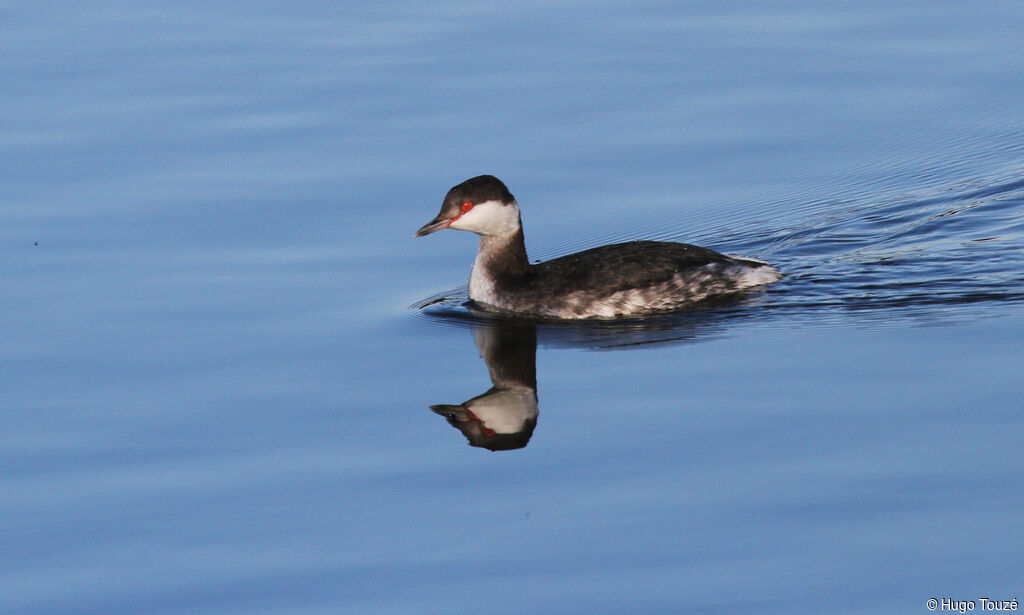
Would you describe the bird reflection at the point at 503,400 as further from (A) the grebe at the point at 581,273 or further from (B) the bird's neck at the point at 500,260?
(B) the bird's neck at the point at 500,260

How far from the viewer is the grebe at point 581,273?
12211 millimetres

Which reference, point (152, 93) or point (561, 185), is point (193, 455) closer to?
point (561, 185)

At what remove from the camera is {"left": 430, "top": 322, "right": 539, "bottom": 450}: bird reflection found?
9531 mm

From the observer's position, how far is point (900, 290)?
12242mm

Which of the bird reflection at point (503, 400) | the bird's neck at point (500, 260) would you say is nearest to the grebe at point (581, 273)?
the bird's neck at point (500, 260)

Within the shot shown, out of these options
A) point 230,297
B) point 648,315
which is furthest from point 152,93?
point 648,315

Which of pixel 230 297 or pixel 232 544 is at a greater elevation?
pixel 230 297

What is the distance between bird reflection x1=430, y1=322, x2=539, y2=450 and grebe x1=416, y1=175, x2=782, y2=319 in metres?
0.48

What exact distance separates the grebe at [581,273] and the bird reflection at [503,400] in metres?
0.48

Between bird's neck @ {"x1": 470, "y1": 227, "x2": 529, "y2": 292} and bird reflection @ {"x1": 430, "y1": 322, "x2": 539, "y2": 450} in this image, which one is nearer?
bird reflection @ {"x1": 430, "y1": 322, "x2": 539, "y2": 450}

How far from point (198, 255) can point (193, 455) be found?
3922mm

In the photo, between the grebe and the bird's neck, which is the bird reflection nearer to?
the grebe

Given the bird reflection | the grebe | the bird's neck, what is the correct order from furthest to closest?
the bird's neck
the grebe
the bird reflection

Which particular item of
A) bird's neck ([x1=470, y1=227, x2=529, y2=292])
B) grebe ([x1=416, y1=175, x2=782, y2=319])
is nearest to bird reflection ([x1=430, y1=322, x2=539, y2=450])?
grebe ([x1=416, y1=175, x2=782, y2=319])
